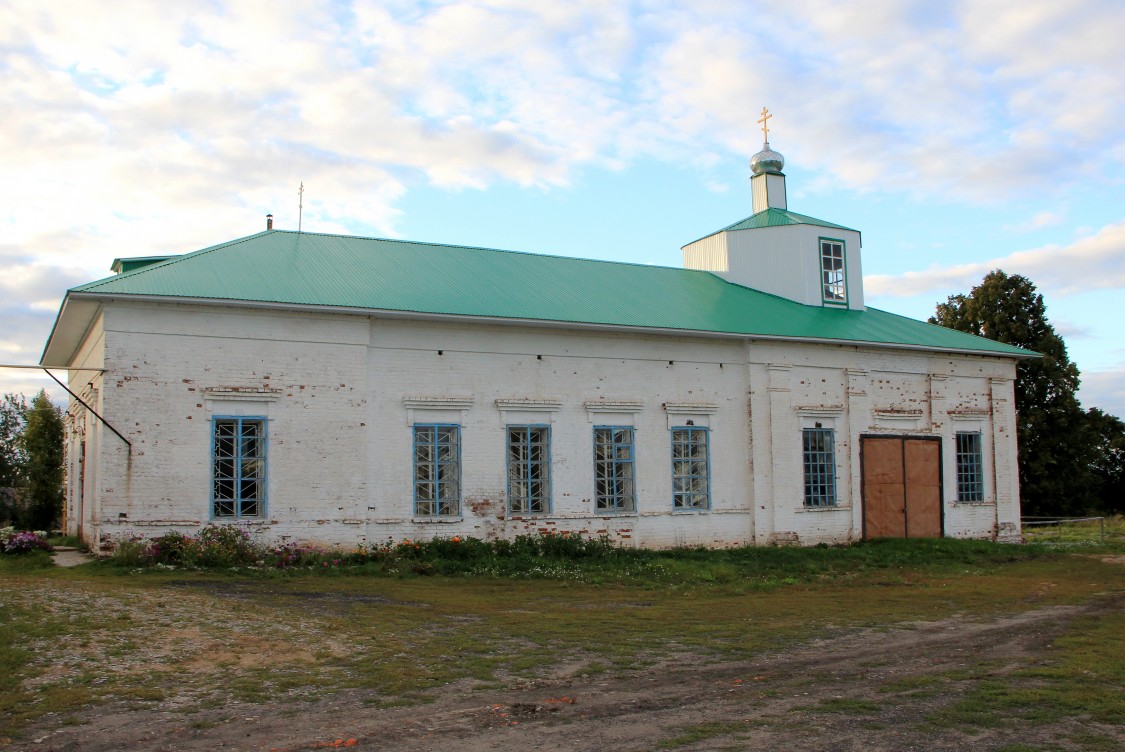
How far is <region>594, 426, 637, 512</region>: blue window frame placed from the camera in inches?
707

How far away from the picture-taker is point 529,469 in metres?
17.4

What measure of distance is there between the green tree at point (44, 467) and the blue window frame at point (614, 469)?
17.7m

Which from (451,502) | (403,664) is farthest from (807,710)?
(451,502)

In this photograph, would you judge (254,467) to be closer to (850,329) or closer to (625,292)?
(625,292)

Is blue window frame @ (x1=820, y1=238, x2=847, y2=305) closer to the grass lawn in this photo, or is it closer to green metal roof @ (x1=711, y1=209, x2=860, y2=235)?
green metal roof @ (x1=711, y1=209, x2=860, y2=235)

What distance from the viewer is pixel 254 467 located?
15.2 metres

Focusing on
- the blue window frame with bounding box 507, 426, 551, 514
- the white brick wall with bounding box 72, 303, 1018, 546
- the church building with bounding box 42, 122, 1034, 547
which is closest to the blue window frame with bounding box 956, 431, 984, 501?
the church building with bounding box 42, 122, 1034, 547

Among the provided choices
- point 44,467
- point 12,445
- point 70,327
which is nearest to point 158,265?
point 70,327

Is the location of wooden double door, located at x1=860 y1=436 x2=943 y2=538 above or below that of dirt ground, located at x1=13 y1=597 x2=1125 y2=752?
above

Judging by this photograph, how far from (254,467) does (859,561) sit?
34.6ft

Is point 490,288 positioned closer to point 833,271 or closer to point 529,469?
point 529,469

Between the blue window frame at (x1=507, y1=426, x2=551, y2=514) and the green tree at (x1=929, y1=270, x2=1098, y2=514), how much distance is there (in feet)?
73.5

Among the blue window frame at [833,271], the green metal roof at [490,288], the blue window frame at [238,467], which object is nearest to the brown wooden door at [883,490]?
the green metal roof at [490,288]

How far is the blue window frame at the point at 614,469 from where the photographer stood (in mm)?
17953
